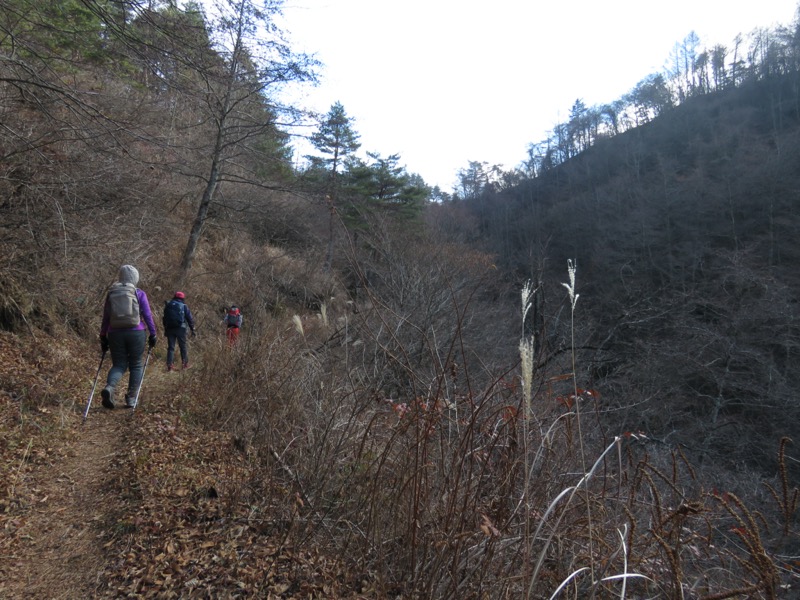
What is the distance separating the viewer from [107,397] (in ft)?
13.8

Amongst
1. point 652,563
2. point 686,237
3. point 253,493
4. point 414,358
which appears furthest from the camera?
point 686,237

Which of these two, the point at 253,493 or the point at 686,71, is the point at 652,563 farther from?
the point at 686,71

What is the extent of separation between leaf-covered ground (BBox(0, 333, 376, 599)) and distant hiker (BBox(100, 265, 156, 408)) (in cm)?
37

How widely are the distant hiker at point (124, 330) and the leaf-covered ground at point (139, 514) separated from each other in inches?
14.5

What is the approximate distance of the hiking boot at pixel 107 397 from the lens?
13.8ft

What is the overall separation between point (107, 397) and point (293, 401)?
2254 mm

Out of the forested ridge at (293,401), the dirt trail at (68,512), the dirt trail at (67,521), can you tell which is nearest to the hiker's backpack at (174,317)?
the forested ridge at (293,401)

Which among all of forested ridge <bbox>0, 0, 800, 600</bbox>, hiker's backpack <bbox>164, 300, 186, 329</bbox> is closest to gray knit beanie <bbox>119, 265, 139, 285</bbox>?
forested ridge <bbox>0, 0, 800, 600</bbox>

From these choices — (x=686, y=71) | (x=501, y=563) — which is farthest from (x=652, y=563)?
(x=686, y=71)

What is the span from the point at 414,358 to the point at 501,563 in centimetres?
510

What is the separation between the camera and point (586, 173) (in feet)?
150

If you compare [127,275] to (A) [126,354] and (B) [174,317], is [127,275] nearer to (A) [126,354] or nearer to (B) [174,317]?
(A) [126,354]

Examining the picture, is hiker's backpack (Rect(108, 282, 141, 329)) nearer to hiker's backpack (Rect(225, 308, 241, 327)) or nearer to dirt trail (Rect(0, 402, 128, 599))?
dirt trail (Rect(0, 402, 128, 599))

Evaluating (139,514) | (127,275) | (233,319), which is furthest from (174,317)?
(139,514)
